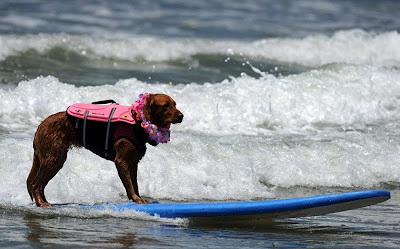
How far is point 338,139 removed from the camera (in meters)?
10.9

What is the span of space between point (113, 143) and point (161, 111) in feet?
1.64

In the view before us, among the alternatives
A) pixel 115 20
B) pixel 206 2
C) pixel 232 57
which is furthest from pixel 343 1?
pixel 232 57

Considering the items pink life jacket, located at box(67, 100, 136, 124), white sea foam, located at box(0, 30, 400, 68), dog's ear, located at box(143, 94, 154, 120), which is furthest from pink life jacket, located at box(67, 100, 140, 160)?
white sea foam, located at box(0, 30, 400, 68)


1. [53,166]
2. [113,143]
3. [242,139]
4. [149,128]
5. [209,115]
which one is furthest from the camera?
[209,115]

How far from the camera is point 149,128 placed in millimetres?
6617

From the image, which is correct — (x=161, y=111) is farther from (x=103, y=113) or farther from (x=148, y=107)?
(x=103, y=113)

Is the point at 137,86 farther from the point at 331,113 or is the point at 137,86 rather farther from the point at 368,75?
the point at 368,75

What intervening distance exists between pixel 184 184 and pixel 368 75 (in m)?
7.21

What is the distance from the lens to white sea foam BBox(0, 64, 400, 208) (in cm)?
819

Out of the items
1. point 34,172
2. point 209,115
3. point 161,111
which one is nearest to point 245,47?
point 209,115

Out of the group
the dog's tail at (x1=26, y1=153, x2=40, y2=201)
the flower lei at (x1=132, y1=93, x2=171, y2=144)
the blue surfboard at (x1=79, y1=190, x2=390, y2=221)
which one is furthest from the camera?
the dog's tail at (x1=26, y1=153, x2=40, y2=201)

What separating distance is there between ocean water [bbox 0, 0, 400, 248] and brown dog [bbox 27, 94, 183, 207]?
262 mm

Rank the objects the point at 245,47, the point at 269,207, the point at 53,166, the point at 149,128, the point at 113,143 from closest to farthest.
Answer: the point at 269,207 → the point at 149,128 → the point at 113,143 → the point at 53,166 → the point at 245,47

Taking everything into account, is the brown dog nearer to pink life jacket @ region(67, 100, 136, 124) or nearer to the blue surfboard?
pink life jacket @ region(67, 100, 136, 124)
